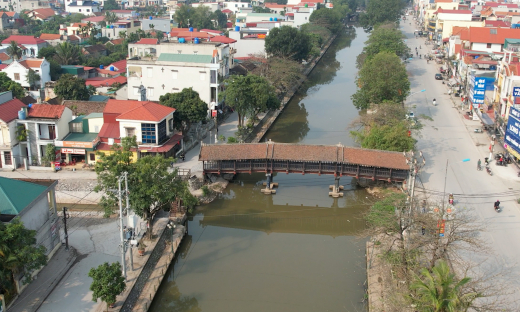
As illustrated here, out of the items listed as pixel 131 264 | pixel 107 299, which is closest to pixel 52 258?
pixel 131 264

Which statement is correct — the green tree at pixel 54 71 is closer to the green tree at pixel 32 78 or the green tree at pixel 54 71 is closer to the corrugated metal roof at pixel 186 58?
the green tree at pixel 32 78

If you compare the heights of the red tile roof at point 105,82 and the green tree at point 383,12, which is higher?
the green tree at point 383,12

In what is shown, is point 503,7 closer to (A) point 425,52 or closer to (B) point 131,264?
(A) point 425,52

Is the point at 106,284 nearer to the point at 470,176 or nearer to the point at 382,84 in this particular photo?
the point at 470,176

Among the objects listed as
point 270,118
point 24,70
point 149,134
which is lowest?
point 270,118

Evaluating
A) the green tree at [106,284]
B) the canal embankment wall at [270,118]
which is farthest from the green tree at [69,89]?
the green tree at [106,284]

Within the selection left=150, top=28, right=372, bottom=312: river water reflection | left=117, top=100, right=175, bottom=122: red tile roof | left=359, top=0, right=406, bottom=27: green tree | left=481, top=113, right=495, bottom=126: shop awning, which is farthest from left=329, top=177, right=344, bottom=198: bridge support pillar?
left=359, top=0, right=406, bottom=27: green tree

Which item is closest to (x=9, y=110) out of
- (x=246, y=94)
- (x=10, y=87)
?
(x=10, y=87)
